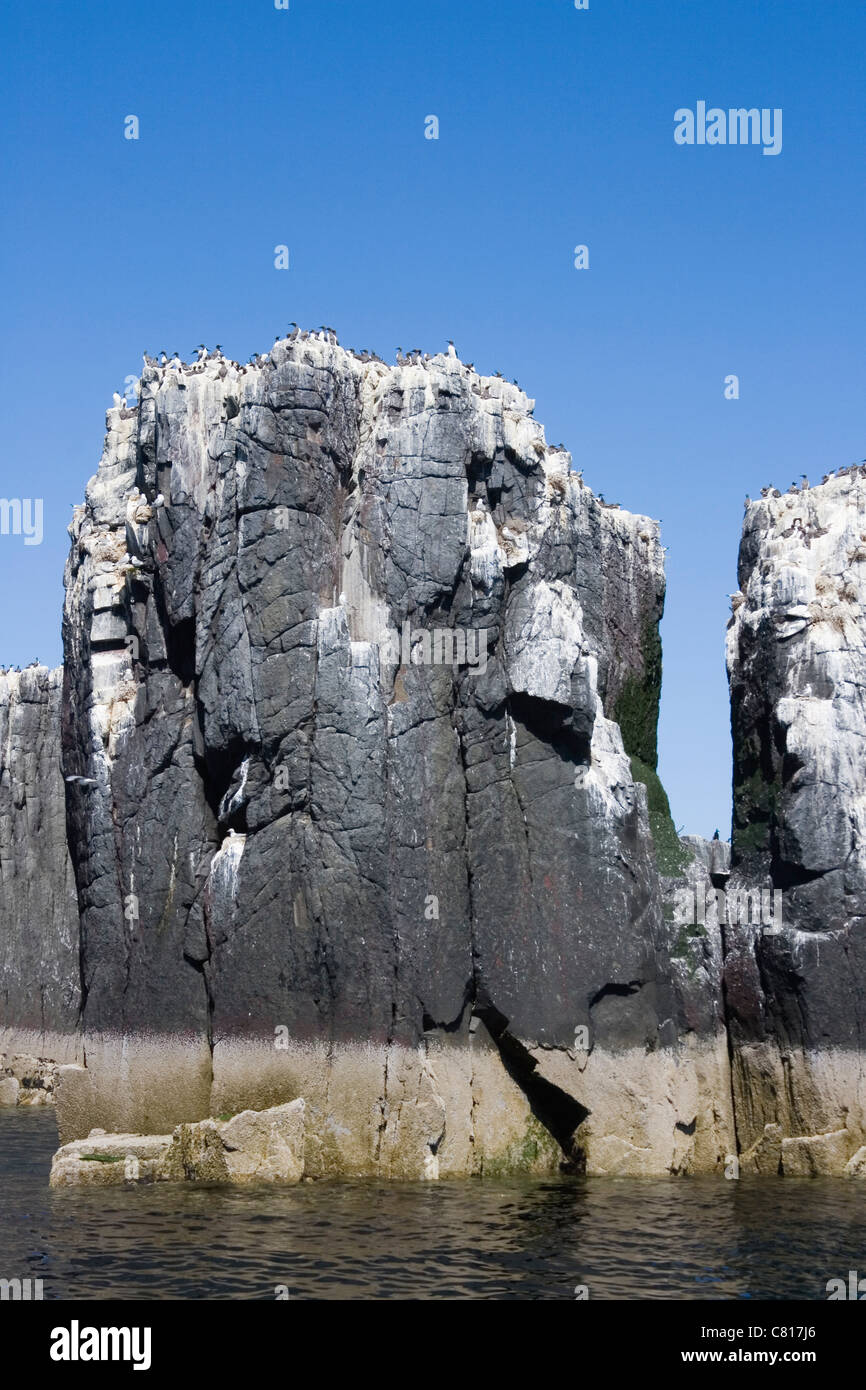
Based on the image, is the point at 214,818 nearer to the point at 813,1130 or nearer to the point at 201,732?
the point at 201,732

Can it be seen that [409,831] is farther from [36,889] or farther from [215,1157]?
[36,889]

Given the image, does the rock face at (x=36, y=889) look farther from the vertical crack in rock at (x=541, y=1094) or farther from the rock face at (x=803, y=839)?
the rock face at (x=803, y=839)

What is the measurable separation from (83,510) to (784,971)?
20.9 meters

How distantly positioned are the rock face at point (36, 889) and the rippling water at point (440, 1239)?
2511 cm

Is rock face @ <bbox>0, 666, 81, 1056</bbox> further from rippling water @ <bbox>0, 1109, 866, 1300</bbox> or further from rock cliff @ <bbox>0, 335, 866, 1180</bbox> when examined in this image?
rippling water @ <bbox>0, 1109, 866, 1300</bbox>

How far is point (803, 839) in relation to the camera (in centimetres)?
4069

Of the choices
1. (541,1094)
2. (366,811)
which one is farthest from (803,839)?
(366,811)

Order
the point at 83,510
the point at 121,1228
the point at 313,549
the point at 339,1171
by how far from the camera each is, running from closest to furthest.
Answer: the point at 121,1228, the point at 339,1171, the point at 313,549, the point at 83,510

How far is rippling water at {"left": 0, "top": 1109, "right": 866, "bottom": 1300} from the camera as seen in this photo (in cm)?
2570

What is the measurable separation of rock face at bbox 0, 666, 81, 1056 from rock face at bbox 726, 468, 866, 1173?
2840cm

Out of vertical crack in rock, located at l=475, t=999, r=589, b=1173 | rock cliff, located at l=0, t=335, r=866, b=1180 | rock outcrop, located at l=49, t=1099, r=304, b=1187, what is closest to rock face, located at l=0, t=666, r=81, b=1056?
rock cliff, located at l=0, t=335, r=866, b=1180

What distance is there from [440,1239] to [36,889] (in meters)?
37.6
